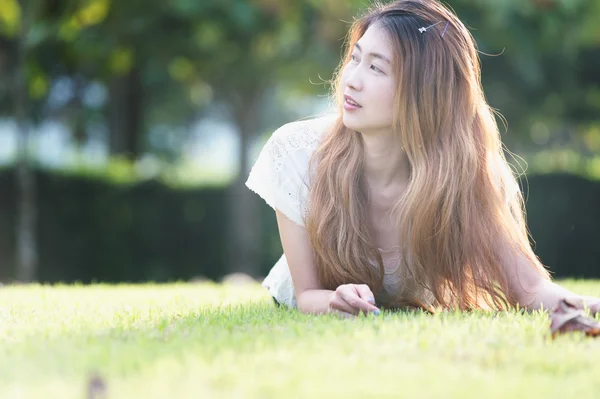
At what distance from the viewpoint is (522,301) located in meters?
3.81

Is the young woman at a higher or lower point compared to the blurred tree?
lower

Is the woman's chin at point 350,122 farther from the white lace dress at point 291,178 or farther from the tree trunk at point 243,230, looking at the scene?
the tree trunk at point 243,230

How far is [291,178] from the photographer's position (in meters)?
4.01

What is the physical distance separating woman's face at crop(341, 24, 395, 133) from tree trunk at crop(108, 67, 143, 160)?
9468mm

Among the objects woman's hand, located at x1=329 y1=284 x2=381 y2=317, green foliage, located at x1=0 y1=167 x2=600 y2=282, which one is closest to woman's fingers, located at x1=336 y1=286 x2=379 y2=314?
woman's hand, located at x1=329 y1=284 x2=381 y2=317

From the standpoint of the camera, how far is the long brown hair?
12.3ft

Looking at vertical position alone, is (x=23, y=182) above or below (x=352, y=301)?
below

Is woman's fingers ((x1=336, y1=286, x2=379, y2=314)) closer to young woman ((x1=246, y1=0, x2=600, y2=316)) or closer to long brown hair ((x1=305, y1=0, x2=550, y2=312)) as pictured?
young woman ((x1=246, y1=0, x2=600, y2=316))

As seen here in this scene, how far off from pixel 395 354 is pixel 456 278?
4.47 feet

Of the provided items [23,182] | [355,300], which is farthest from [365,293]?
[23,182]

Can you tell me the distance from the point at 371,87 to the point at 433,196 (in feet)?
A: 1.86

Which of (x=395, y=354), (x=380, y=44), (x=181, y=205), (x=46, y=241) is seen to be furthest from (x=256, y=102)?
(x=395, y=354)

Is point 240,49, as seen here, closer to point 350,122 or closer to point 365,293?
point 350,122

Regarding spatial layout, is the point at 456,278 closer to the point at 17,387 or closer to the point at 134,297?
the point at 134,297
